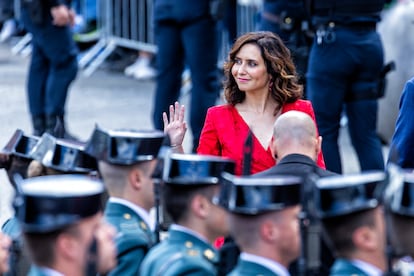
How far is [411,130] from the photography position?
4.76 metres

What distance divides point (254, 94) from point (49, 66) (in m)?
3.11

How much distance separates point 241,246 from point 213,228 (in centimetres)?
28

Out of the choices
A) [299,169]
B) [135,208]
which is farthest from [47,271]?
[299,169]

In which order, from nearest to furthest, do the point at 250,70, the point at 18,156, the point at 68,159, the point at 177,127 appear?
the point at 68,159, the point at 18,156, the point at 177,127, the point at 250,70

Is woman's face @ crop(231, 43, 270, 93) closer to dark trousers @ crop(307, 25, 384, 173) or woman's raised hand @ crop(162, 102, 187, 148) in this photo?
woman's raised hand @ crop(162, 102, 187, 148)

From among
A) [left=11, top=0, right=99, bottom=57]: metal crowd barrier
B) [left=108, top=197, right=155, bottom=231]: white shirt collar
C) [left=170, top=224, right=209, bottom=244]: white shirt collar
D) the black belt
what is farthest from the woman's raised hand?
[left=11, top=0, right=99, bottom=57]: metal crowd barrier

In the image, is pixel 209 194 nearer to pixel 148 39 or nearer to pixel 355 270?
pixel 355 270

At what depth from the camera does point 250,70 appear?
544 cm

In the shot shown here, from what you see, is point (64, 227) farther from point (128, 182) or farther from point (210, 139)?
point (210, 139)

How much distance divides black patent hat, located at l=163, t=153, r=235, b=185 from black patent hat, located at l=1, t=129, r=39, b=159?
3.22 feet

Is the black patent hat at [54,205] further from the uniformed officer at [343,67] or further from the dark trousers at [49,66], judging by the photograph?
the dark trousers at [49,66]

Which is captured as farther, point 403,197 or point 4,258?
point 4,258

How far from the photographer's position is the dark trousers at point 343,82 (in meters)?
6.42

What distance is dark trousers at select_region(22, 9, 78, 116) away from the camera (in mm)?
8078
